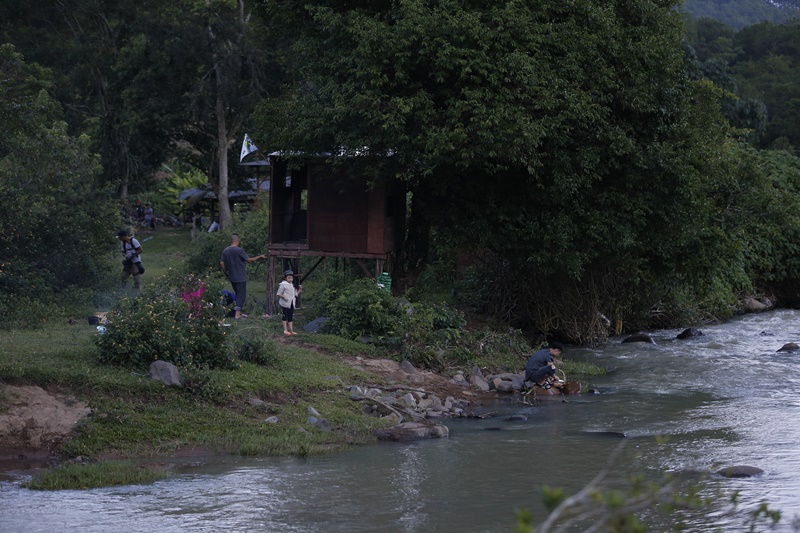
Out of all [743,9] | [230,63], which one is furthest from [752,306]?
[743,9]

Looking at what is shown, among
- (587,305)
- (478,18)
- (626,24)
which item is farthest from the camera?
(587,305)

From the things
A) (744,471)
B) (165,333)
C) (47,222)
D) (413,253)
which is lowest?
(744,471)

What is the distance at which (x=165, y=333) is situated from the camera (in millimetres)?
12945

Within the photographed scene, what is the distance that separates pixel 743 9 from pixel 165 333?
418ft

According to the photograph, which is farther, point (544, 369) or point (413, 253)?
point (413, 253)

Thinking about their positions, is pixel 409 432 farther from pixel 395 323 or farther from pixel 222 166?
pixel 222 166

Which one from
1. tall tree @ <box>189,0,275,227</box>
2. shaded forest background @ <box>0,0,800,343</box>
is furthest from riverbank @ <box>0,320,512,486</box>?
tall tree @ <box>189,0,275,227</box>

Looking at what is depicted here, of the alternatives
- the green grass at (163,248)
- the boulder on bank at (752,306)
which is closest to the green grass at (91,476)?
the green grass at (163,248)

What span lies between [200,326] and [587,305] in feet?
36.3

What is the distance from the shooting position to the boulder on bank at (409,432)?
12.4 m

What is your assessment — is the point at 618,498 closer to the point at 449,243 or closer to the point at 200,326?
the point at 200,326

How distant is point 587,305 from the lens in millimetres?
21875

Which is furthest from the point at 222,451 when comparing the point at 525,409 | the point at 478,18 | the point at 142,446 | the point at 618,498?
the point at 478,18

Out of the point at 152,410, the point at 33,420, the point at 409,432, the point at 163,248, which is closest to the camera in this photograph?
the point at 33,420
